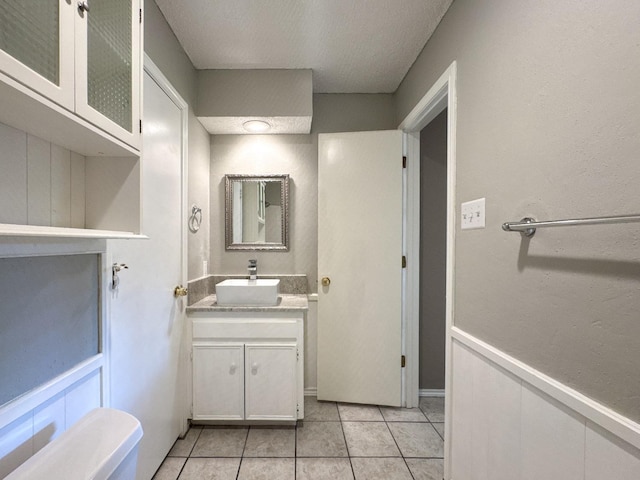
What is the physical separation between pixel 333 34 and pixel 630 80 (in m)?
1.40

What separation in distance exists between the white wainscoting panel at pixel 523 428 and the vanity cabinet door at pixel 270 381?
943mm

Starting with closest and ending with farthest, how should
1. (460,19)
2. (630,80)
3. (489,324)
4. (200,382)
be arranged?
1. (630,80)
2. (489,324)
3. (460,19)
4. (200,382)

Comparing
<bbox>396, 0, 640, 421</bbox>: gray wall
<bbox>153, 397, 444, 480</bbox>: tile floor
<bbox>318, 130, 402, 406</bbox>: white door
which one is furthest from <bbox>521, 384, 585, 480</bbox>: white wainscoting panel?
<bbox>318, 130, 402, 406</bbox>: white door

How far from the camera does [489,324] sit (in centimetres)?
105

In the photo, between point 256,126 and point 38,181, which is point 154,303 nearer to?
point 38,181

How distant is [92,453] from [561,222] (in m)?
1.33

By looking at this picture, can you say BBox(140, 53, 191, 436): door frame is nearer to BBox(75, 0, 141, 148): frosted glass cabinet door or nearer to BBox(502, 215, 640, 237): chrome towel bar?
BBox(75, 0, 141, 148): frosted glass cabinet door

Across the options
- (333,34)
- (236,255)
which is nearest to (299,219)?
(236,255)

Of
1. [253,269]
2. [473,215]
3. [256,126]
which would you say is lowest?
[253,269]

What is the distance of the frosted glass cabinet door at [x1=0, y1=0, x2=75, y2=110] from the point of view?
0.53 m

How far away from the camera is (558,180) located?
77cm

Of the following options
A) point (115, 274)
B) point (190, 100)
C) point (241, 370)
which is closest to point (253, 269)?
point (241, 370)

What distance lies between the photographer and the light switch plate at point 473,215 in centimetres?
109

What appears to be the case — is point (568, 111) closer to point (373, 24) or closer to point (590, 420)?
point (590, 420)
